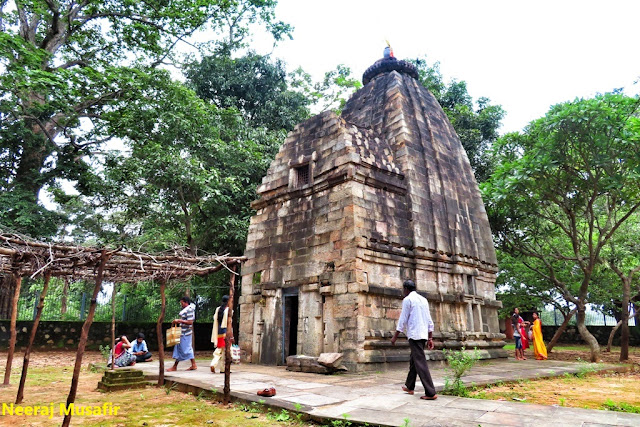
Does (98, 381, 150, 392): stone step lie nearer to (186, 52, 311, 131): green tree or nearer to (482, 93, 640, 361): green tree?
(482, 93, 640, 361): green tree

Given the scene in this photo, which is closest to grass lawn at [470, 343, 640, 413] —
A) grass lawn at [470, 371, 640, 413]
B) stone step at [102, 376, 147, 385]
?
grass lawn at [470, 371, 640, 413]

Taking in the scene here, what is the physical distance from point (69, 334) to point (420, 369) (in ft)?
48.8

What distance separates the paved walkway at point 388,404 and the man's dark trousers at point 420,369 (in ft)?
0.52

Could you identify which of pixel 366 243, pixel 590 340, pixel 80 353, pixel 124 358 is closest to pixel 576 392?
pixel 366 243

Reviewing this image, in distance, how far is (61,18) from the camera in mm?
15242

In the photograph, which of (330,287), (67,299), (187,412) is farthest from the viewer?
(67,299)

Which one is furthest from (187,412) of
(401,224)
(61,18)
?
(61,18)

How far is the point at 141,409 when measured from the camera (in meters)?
5.72

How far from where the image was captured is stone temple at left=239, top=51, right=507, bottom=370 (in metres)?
9.84

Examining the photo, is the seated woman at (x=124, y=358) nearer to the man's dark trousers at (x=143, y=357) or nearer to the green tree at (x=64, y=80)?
the man's dark trousers at (x=143, y=357)

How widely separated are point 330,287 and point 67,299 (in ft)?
47.7

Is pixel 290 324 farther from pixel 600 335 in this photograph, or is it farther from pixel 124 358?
pixel 600 335

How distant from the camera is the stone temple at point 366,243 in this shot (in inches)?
388

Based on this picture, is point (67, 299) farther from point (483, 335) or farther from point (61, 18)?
point (483, 335)
